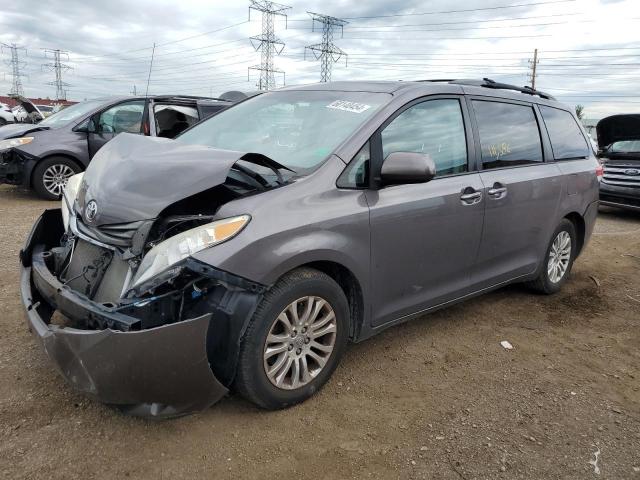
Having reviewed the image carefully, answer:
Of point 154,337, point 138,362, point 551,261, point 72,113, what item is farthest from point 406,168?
point 72,113

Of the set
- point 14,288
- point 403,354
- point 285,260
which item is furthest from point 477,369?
point 14,288

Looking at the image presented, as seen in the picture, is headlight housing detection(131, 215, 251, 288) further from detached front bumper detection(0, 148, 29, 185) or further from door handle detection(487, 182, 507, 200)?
detached front bumper detection(0, 148, 29, 185)

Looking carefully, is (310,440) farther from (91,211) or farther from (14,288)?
(14,288)

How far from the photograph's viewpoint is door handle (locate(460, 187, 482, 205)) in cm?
350

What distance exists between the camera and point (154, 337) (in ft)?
7.15

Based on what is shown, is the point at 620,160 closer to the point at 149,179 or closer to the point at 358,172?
the point at 358,172

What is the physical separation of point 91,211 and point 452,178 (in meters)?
2.27

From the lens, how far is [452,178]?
3508 mm

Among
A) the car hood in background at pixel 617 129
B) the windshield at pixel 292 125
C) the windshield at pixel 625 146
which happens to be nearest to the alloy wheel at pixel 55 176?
the windshield at pixel 292 125

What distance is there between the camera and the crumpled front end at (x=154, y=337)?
7.18 feet

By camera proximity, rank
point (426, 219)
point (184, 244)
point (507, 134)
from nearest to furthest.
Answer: point (184, 244), point (426, 219), point (507, 134)

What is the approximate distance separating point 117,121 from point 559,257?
681 cm

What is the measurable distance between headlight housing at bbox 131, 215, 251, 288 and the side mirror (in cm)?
88

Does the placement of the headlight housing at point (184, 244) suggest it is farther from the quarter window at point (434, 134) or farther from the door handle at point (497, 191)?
the door handle at point (497, 191)
